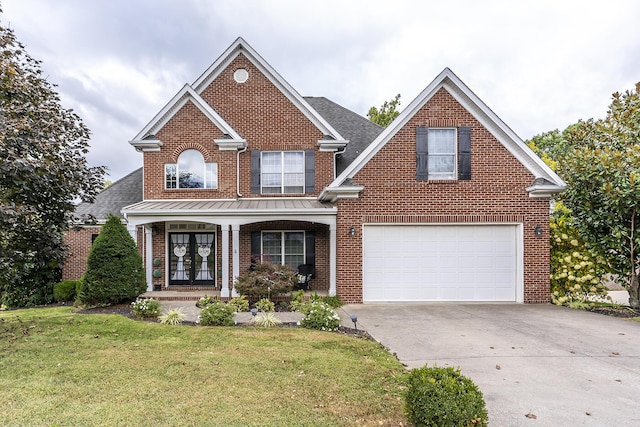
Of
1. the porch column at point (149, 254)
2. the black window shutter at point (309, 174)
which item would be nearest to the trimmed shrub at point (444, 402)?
Result: the black window shutter at point (309, 174)

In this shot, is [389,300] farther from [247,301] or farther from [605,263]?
[605,263]

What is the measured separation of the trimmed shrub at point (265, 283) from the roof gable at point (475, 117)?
2.91 meters

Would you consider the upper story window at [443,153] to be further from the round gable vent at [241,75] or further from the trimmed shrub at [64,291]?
the trimmed shrub at [64,291]

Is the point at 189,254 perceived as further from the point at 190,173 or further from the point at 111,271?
the point at 111,271

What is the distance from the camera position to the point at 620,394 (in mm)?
4367

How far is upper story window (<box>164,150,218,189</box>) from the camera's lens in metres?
12.7

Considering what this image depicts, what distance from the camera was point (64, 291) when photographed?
1336 cm

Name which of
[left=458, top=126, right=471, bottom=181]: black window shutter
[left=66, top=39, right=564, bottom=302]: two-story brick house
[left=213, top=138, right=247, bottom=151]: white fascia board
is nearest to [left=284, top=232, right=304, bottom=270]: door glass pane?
[left=66, top=39, right=564, bottom=302]: two-story brick house

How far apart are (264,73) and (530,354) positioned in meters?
12.3

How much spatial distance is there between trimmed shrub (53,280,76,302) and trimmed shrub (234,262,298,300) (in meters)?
8.06

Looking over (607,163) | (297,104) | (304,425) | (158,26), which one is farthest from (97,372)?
(158,26)

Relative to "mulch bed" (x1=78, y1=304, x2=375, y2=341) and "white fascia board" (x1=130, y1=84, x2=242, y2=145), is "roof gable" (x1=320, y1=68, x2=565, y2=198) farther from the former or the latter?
"white fascia board" (x1=130, y1=84, x2=242, y2=145)

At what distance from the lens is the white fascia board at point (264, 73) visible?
13.1 m

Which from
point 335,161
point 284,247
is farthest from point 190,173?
point 335,161
